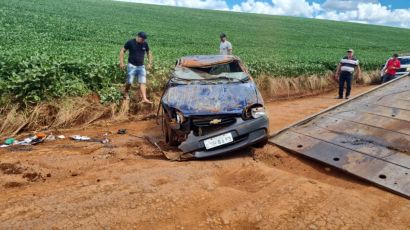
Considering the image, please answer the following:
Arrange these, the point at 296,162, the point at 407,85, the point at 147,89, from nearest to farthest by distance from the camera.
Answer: the point at 296,162
the point at 407,85
the point at 147,89

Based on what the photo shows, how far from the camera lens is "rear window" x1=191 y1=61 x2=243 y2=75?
7.67 m

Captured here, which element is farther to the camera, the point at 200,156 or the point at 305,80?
the point at 305,80

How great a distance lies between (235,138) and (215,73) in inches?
83.3

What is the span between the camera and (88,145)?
685 centimetres

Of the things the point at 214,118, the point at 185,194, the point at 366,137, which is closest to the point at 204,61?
the point at 214,118

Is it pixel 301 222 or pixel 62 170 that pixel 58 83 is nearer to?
pixel 62 170

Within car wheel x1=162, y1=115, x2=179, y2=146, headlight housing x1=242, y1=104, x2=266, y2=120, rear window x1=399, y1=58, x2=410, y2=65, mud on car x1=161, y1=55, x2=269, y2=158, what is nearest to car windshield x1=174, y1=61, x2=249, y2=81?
mud on car x1=161, y1=55, x2=269, y2=158

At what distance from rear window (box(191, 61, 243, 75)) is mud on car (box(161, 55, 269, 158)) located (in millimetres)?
949

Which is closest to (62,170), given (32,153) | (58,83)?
(32,153)

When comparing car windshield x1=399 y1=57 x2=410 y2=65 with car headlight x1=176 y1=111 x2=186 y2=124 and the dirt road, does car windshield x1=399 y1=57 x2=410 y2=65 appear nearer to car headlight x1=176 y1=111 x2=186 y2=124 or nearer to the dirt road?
the dirt road

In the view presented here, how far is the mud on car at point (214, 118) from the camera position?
580 centimetres

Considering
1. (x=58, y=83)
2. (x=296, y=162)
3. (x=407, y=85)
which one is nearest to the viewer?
(x=296, y=162)

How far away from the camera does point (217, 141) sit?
5.78 m

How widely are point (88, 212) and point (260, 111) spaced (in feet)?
10.7
